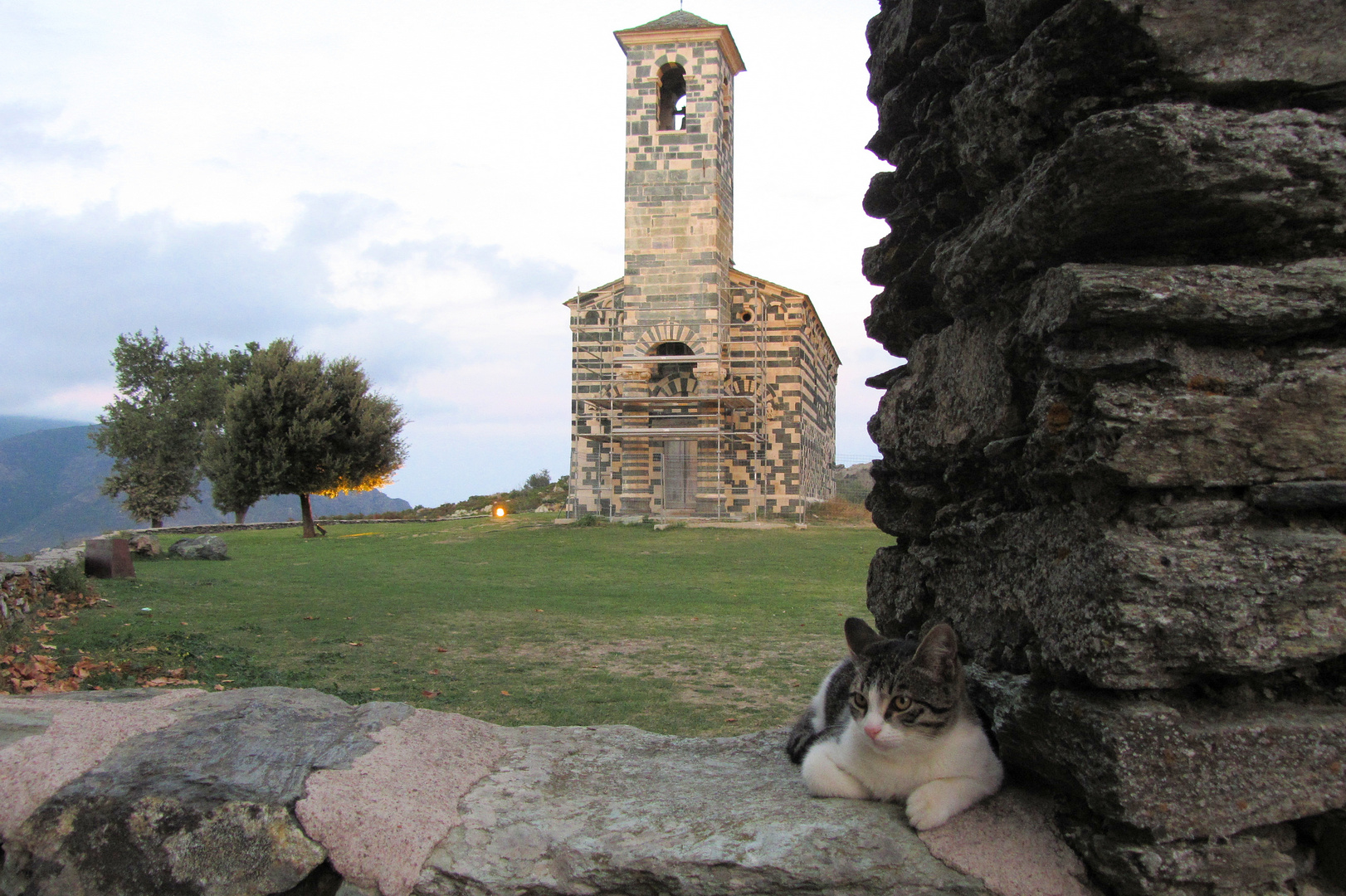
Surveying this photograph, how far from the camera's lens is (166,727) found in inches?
101

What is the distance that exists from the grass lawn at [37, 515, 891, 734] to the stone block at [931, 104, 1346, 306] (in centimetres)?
331

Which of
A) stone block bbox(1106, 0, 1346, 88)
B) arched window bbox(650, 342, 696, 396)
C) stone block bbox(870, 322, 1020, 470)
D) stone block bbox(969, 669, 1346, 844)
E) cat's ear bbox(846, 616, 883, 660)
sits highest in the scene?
arched window bbox(650, 342, 696, 396)

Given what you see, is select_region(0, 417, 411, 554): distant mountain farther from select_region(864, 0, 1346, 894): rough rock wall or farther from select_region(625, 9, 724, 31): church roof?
select_region(864, 0, 1346, 894): rough rock wall

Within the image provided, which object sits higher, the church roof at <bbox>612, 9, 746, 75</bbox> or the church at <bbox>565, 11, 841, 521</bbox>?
the church roof at <bbox>612, 9, 746, 75</bbox>

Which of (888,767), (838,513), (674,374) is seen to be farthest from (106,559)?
(838,513)

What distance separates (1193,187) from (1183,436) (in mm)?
587

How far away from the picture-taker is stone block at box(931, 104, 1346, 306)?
193 centimetres

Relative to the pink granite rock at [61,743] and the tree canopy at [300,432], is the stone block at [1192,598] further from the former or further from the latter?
the tree canopy at [300,432]

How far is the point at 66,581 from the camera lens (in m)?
8.76

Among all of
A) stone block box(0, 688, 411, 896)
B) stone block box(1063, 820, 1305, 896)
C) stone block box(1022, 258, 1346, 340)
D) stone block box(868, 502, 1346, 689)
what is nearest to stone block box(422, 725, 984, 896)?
stone block box(1063, 820, 1305, 896)

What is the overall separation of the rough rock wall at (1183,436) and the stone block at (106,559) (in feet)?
38.3

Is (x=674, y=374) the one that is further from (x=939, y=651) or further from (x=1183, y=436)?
(x=1183, y=436)

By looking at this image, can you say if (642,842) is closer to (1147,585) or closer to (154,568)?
(1147,585)

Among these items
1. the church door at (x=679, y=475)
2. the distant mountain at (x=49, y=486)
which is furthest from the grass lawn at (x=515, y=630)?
the distant mountain at (x=49, y=486)
